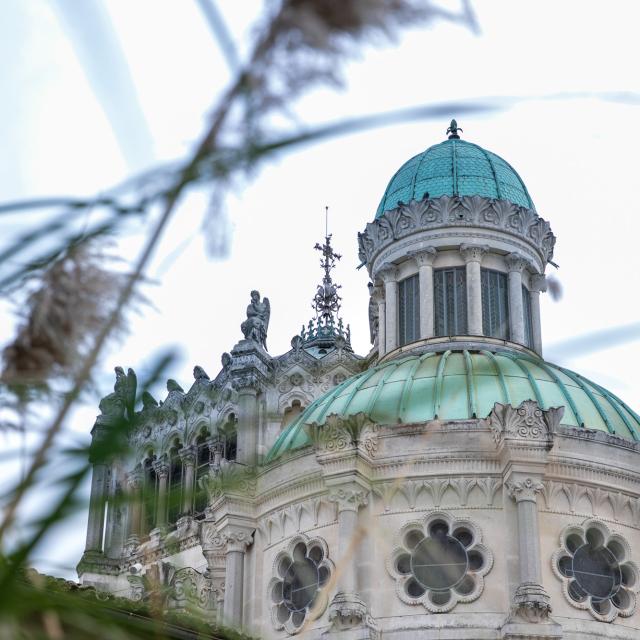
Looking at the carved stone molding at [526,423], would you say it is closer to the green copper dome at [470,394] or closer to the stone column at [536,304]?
the green copper dome at [470,394]

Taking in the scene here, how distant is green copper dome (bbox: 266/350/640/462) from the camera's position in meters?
26.8

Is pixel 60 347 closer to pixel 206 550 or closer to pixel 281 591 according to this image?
pixel 281 591

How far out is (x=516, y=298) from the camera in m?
33.4

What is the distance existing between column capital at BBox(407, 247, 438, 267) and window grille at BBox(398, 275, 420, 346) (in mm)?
528

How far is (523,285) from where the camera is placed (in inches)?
1342

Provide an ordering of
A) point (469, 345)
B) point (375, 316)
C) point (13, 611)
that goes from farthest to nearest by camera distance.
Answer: point (375, 316), point (469, 345), point (13, 611)

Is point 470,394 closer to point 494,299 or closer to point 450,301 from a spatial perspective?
point 450,301

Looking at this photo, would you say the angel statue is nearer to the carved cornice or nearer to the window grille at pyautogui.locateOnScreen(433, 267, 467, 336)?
the carved cornice

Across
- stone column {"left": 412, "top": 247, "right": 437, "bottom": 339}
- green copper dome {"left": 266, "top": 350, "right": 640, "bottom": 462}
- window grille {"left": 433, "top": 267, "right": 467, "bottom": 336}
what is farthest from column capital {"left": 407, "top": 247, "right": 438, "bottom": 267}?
green copper dome {"left": 266, "top": 350, "right": 640, "bottom": 462}

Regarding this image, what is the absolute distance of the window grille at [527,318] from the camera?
33812mm

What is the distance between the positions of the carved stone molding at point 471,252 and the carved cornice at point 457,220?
50 centimetres

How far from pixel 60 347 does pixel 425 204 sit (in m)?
30.5

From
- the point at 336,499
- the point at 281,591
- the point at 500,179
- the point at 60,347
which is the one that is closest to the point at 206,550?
the point at 281,591

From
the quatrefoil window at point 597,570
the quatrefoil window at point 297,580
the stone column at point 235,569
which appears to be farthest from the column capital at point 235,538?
the quatrefoil window at point 597,570
